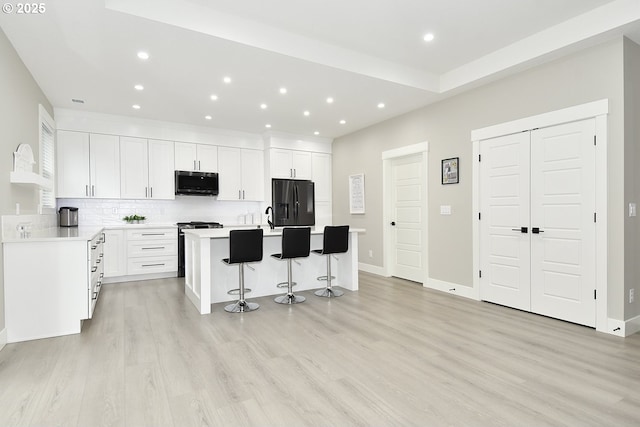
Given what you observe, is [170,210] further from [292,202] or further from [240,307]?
[240,307]

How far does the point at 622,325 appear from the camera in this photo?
3123 mm

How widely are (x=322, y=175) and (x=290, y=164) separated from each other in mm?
797

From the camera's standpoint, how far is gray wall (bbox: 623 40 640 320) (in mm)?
3154

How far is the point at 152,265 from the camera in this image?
5719 mm

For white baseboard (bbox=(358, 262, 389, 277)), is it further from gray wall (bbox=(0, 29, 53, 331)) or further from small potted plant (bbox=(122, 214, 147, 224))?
gray wall (bbox=(0, 29, 53, 331))

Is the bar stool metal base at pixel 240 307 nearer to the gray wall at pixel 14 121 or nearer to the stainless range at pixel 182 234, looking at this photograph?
the gray wall at pixel 14 121

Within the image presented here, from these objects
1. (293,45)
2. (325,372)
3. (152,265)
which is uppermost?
(293,45)

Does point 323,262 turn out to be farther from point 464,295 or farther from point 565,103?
point 565,103

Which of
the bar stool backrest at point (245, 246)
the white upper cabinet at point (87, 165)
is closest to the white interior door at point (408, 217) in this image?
the bar stool backrest at point (245, 246)

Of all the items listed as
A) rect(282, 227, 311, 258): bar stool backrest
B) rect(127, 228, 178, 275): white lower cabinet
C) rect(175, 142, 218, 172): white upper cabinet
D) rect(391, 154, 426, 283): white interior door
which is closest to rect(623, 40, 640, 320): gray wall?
rect(391, 154, 426, 283): white interior door

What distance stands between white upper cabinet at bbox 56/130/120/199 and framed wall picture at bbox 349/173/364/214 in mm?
4122

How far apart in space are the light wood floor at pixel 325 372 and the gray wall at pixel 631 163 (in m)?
0.50

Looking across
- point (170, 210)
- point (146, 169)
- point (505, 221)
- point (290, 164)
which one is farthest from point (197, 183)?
point (505, 221)

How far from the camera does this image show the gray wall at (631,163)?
10.3ft
